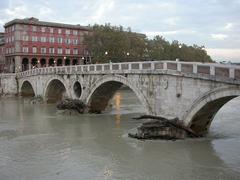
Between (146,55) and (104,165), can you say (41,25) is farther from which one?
(104,165)

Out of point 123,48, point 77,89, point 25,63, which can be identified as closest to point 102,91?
point 77,89

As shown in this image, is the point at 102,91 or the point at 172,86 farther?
the point at 102,91

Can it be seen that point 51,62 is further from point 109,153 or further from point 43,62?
point 109,153

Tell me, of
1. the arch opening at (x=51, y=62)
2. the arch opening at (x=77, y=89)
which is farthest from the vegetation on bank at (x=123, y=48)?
the arch opening at (x=77, y=89)

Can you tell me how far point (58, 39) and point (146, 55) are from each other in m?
18.0

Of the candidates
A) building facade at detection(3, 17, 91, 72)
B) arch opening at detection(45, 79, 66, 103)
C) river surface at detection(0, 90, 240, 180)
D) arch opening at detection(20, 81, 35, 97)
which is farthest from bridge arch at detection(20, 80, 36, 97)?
river surface at detection(0, 90, 240, 180)

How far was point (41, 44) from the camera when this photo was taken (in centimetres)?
7331

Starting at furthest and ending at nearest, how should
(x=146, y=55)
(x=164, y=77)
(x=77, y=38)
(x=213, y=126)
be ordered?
(x=77, y=38), (x=146, y=55), (x=213, y=126), (x=164, y=77)

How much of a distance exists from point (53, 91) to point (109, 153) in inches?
1055

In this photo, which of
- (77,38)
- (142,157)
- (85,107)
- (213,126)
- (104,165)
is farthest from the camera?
(77,38)

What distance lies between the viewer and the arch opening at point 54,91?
139 ft

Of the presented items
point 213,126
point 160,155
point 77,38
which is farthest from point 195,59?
point 160,155

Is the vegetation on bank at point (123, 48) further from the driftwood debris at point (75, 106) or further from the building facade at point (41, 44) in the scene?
the driftwood debris at point (75, 106)

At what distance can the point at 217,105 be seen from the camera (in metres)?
19.4
